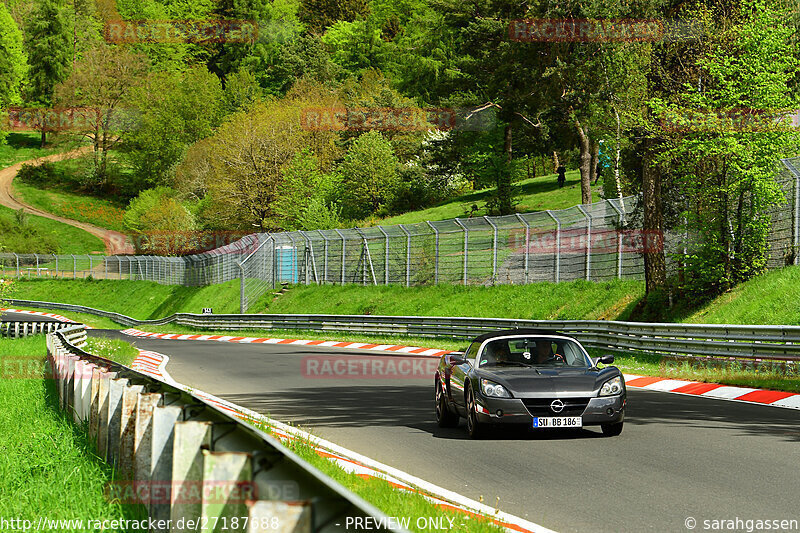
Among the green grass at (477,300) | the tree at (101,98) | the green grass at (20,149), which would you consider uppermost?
the tree at (101,98)

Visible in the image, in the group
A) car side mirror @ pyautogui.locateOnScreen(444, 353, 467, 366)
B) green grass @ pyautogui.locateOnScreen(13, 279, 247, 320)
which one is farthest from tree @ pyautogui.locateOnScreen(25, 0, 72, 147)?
car side mirror @ pyautogui.locateOnScreen(444, 353, 467, 366)

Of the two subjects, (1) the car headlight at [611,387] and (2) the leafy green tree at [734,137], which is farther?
(2) the leafy green tree at [734,137]

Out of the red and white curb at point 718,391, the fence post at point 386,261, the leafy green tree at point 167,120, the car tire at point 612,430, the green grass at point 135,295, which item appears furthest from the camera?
the leafy green tree at point 167,120

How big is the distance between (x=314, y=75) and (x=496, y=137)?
2044 inches

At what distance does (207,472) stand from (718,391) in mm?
14628

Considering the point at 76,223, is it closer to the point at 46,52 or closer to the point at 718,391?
the point at 46,52

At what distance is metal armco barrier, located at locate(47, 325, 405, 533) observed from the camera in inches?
124

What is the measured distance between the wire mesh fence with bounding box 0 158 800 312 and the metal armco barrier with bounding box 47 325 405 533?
21666mm

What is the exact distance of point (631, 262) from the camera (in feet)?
106

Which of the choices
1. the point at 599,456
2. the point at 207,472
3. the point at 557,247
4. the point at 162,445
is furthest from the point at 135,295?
the point at 207,472

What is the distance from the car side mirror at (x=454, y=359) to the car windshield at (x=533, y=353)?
230 mm

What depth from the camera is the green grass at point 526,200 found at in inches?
2559

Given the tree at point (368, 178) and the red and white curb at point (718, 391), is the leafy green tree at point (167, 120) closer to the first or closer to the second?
the tree at point (368, 178)

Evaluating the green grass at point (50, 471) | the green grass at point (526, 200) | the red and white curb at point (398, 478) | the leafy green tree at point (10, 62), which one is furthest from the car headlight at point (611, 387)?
the leafy green tree at point (10, 62)
